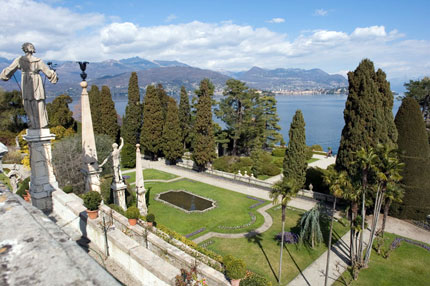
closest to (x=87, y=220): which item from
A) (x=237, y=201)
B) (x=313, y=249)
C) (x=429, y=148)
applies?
(x=313, y=249)

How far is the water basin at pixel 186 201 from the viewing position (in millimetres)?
23519

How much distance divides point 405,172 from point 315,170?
30.7 ft

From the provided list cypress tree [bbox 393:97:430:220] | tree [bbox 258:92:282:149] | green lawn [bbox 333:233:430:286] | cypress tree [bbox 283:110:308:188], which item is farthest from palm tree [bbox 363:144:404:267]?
tree [bbox 258:92:282:149]

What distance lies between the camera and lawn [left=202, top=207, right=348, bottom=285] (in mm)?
14742

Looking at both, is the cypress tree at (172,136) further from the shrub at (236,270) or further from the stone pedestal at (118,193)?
the shrub at (236,270)

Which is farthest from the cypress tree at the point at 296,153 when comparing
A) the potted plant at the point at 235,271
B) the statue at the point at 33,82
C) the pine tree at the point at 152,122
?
the pine tree at the point at 152,122

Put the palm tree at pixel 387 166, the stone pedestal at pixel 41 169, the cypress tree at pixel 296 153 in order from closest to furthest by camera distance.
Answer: the stone pedestal at pixel 41 169, the palm tree at pixel 387 166, the cypress tree at pixel 296 153

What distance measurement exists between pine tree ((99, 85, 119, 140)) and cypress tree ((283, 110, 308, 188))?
28455mm

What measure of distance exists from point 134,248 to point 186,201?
1705 centimetres

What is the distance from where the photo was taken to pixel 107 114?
137ft

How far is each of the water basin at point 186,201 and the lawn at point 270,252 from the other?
5.86 meters

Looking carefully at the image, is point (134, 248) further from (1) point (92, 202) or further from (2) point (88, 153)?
(2) point (88, 153)

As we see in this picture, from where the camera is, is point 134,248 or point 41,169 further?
point 41,169

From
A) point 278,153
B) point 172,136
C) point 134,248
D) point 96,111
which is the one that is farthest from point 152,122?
point 134,248
